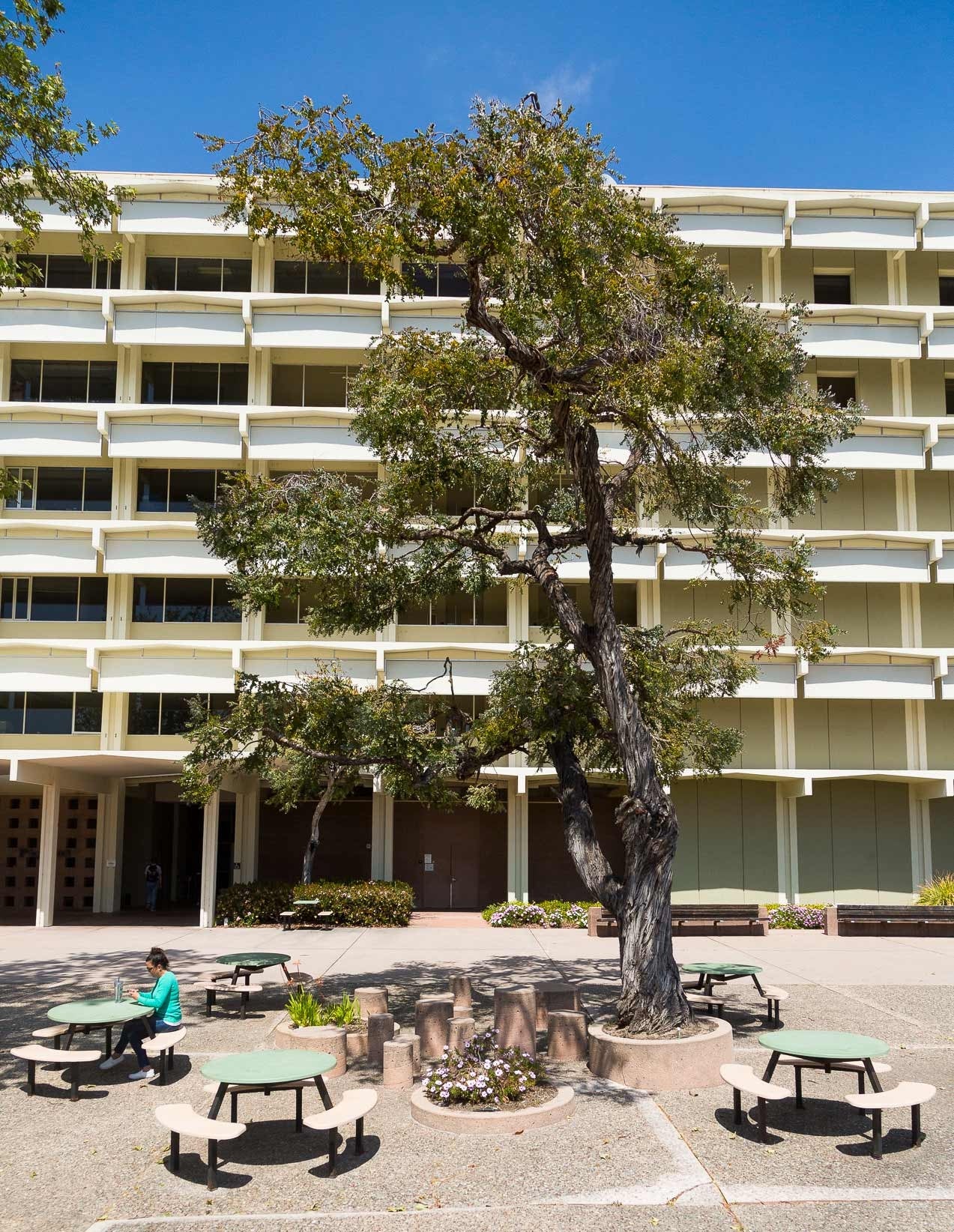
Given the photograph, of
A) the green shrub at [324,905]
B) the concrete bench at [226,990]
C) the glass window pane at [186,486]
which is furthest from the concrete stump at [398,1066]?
the glass window pane at [186,486]

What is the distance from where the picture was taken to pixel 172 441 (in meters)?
28.0

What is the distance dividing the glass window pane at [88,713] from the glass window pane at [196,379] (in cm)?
854

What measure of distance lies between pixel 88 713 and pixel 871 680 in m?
20.0

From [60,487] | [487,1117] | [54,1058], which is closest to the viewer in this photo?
[487,1117]

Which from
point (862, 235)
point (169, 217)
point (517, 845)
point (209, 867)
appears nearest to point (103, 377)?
point (169, 217)

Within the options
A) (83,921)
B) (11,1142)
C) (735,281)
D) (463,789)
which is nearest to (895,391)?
(735,281)

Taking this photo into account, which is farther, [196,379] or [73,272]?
[73,272]

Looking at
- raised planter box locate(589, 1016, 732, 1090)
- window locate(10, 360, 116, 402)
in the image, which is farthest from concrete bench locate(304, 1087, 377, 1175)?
window locate(10, 360, 116, 402)

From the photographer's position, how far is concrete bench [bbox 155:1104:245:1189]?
25.1 ft

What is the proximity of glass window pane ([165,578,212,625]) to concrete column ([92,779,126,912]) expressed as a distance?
15.1 ft

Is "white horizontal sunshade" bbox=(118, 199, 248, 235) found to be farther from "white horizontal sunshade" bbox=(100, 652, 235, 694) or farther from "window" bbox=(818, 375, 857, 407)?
"window" bbox=(818, 375, 857, 407)

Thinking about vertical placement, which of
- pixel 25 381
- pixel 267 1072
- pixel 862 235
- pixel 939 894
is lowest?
pixel 939 894

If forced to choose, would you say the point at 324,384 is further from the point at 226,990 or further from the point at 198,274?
the point at 226,990

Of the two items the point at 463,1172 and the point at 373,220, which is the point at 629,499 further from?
the point at 463,1172
